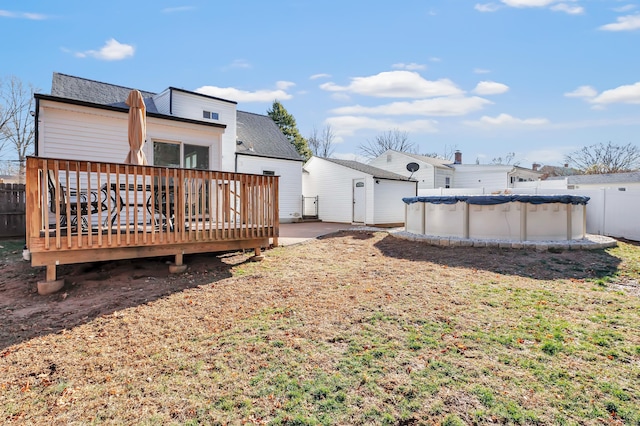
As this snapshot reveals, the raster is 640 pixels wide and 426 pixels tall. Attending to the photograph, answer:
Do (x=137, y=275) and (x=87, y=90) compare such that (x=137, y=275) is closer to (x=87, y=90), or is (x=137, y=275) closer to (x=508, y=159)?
(x=87, y=90)

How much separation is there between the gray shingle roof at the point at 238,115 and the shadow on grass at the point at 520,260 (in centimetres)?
983

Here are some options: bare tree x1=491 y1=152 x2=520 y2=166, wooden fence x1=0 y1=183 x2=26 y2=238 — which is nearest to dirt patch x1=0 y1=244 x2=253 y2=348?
wooden fence x1=0 y1=183 x2=26 y2=238

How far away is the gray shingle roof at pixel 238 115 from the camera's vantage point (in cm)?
1226

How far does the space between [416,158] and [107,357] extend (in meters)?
24.2

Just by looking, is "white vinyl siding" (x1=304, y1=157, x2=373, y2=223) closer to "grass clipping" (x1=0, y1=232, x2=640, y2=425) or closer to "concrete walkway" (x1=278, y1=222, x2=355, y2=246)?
"concrete walkway" (x1=278, y1=222, x2=355, y2=246)

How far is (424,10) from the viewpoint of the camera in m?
8.97

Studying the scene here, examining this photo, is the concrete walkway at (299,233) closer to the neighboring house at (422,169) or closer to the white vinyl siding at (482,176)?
the neighboring house at (422,169)

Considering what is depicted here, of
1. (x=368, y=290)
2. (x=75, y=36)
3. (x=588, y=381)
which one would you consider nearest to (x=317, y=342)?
(x=368, y=290)

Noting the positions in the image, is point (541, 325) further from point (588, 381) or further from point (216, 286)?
point (216, 286)

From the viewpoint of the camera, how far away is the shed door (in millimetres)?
15836

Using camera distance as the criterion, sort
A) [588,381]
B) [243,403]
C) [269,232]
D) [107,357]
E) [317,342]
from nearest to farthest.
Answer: [243,403] < [588,381] < [107,357] < [317,342] < [269,232]

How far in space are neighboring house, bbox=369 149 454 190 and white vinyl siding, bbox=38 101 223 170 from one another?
18.1m

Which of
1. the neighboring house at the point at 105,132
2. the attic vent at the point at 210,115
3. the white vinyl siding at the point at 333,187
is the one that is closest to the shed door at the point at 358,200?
the white vinyl siding at the point at 333,187

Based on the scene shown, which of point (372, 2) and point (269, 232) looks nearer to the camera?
point (269, 232)
